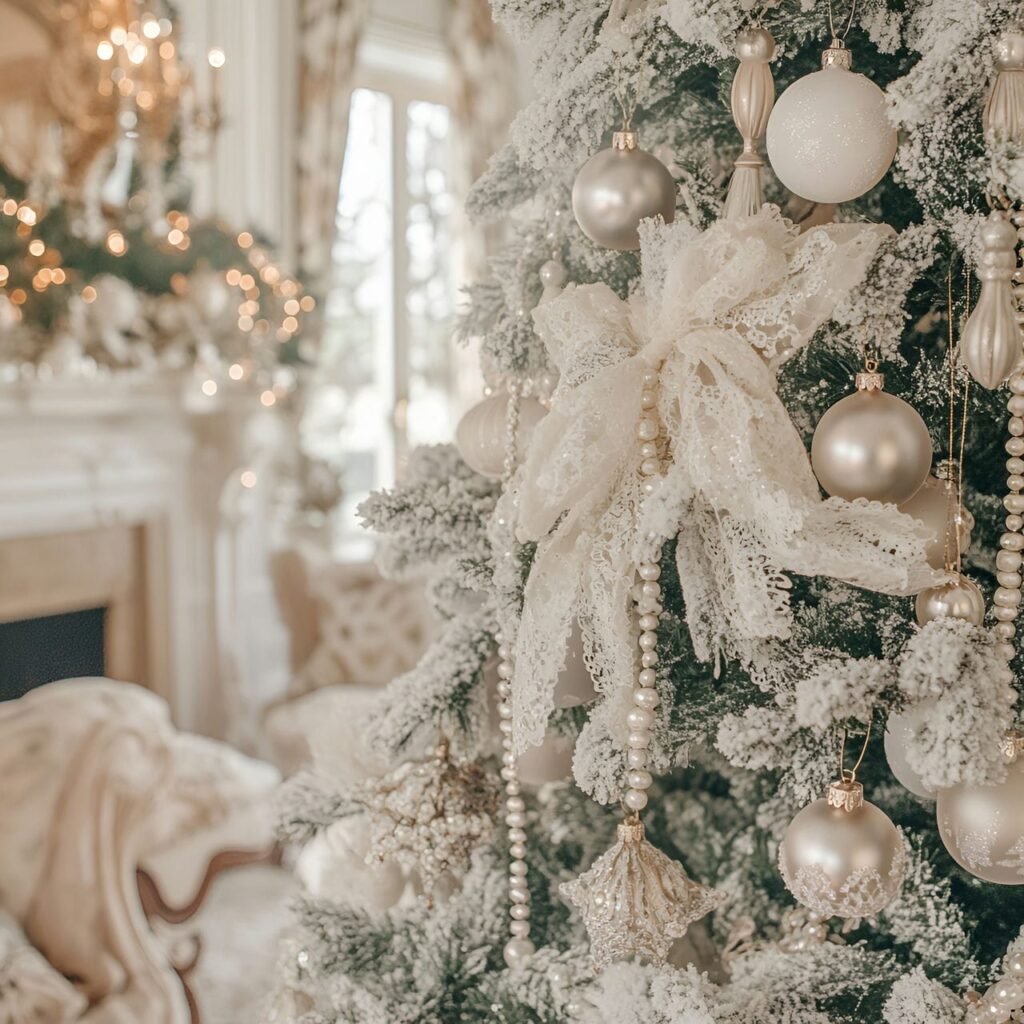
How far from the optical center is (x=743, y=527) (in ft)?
1.96

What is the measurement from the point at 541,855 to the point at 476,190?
536 millimetres

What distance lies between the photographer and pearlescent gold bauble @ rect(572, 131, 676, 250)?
665 millimetres

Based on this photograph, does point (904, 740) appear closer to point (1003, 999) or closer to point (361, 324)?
point (1003, 999)

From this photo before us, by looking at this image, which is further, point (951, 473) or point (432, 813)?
point (432, 813)

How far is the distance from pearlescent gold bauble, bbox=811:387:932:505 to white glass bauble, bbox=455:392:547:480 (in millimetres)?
247

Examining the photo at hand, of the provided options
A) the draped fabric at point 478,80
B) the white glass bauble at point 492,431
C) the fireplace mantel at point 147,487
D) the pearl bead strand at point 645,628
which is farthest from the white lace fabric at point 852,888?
the draped fabric at point 478,80

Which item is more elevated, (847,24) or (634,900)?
(847,24)

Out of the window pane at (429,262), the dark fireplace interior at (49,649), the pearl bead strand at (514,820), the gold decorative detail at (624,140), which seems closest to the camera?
the gold decorative detail at (624,140)

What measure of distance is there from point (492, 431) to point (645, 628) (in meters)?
0.23

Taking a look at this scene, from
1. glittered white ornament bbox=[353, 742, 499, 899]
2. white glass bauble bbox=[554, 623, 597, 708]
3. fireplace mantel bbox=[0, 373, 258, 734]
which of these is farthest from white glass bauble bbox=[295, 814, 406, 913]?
fireplace mantel bbox=[0, 373, 258, 734]

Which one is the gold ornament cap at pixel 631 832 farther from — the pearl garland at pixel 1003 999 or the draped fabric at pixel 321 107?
the draped fabric at pixel 321 107

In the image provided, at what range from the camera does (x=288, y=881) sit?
3.15 meters

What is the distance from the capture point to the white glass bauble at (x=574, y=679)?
2.32ft

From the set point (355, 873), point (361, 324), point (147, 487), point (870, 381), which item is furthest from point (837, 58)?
point (361, 324)
